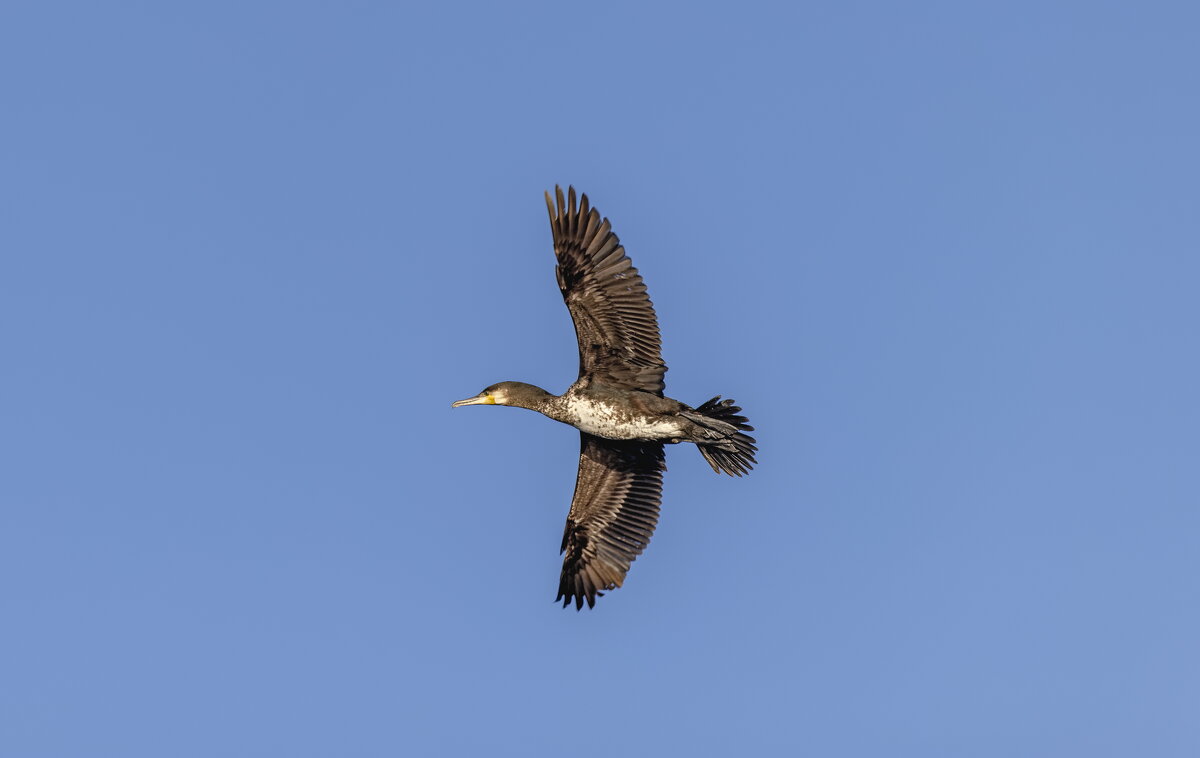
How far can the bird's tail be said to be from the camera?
727 inches

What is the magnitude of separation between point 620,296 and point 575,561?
340cm

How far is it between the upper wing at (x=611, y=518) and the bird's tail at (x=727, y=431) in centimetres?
128

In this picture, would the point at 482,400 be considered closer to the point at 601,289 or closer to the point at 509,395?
the point at 509,395

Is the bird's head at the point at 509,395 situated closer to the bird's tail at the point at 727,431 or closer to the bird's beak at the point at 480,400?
the bird's beak at the point at 480,400

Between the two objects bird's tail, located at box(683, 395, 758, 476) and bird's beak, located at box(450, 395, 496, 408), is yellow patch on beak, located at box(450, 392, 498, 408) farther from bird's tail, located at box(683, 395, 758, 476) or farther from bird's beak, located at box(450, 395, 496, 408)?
bird's tail, located at box(683, 395, 758, 476)

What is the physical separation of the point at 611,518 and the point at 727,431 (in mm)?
2179

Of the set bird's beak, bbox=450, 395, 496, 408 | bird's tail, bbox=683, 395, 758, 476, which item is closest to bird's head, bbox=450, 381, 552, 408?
bird's beak, bbox=450, 395, 496, 408

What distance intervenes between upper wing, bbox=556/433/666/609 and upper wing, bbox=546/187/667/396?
4.50ft

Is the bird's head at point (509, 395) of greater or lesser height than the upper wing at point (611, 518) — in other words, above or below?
above

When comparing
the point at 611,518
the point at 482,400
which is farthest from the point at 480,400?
the point at 611,518

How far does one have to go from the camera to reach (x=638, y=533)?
1981cm

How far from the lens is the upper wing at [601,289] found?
728 inches

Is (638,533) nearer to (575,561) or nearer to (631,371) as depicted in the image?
(575,561)

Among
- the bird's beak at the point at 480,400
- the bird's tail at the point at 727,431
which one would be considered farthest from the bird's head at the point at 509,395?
the bird's tail at the point at 727,431
